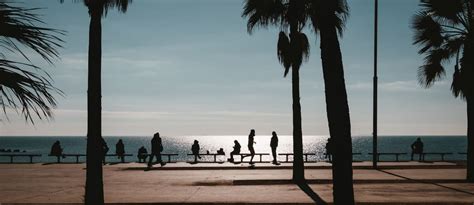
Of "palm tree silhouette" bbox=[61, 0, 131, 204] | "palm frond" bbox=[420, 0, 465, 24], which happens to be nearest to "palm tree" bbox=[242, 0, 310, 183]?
"palm frond" bbox=[420, 0, 465, 24]

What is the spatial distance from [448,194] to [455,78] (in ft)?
20.4

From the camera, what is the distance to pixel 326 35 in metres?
8.86

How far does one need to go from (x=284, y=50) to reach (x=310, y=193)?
249 inches

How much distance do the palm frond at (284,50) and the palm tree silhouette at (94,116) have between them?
9959 mm

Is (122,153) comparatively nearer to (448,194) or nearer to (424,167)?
(424,167)

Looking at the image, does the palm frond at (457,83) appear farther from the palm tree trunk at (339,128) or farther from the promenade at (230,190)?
the palm tree trunk at (339,128)

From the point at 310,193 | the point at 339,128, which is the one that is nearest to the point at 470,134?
the point at 310,193

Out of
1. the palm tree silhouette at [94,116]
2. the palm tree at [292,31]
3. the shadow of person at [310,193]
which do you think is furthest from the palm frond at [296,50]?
the palm tree silhouette at [94,116]

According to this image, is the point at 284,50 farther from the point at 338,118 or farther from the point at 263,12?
the point at 338,118

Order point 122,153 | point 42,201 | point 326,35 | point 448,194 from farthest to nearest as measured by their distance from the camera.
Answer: point 122,153 → point 448,194 → point 42,201 → point 326,35

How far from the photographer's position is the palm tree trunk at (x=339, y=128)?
857cm

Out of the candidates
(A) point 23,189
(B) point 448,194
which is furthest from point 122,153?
(B) point 448,194

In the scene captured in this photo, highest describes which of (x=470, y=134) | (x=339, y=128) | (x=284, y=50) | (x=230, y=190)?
(x=284, y=50)

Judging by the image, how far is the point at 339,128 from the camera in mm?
8578
